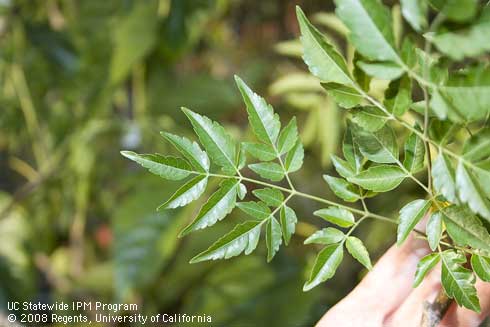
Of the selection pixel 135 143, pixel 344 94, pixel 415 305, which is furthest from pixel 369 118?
pixel 135 143

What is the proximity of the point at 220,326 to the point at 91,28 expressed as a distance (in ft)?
2.48

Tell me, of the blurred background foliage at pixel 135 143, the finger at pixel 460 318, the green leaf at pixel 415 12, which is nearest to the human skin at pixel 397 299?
the finger at pixel 460 318

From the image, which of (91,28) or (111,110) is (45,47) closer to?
(91,28)

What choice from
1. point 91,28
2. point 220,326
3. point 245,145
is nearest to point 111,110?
point 91,28

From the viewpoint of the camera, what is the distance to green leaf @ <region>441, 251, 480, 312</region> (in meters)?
0.29

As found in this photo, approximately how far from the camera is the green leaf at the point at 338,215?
0.32m

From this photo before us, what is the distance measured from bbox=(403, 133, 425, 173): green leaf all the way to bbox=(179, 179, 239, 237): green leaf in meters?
0.09

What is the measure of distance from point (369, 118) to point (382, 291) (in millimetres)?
183

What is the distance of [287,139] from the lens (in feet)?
1.04

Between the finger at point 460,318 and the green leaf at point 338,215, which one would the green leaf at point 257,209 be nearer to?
the green leaf at point 338,215

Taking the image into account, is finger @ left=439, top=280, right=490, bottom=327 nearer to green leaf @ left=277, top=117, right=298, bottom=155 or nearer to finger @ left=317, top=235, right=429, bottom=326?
finger @ left=317, top=235, right=429, bottom=326

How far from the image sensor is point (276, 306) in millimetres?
1157

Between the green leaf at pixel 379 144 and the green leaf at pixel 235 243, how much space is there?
64mm

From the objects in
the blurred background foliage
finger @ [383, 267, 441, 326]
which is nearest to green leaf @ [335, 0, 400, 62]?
finger @ [383, 267, 441, 326]
